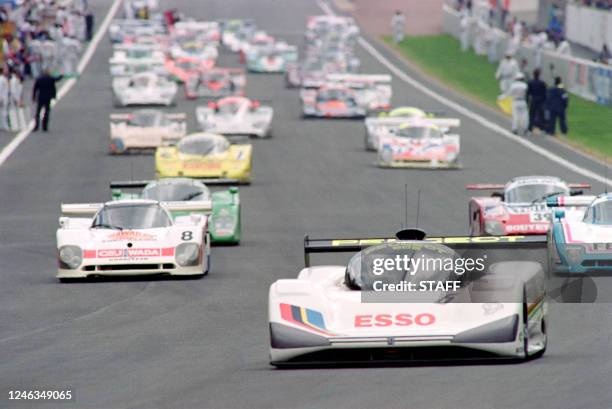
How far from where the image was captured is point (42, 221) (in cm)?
3291

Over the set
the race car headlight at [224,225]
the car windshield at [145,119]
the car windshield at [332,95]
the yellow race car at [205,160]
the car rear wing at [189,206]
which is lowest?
the car windshield at [332,95]

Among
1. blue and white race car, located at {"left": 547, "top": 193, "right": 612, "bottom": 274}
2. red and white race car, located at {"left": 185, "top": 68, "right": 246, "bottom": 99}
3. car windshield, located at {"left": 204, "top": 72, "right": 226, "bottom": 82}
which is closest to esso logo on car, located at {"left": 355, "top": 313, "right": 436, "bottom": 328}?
blue and white race car, located at {"left": 547, "top": 193, "right": 612, "bottom": 274}

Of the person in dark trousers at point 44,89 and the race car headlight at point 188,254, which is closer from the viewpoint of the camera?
the race car headlight at point 188,254

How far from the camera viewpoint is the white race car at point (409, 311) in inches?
576

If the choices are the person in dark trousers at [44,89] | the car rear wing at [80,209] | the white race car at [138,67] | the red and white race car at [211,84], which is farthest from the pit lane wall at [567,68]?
the car rear wing at [80,209]

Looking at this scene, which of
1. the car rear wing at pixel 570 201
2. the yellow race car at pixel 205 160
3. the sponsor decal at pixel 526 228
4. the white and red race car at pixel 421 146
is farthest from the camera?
the white and red race car at pixel 421 146

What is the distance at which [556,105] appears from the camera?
47.5 m

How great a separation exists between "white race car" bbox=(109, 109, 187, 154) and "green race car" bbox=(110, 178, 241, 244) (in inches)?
667

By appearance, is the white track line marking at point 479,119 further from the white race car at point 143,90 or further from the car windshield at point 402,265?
the car windshield at point 402,265

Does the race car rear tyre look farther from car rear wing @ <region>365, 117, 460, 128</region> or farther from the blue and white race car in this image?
car rear wing @ <region>365, 117, 460, 128</region>

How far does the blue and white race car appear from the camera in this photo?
22.6 m

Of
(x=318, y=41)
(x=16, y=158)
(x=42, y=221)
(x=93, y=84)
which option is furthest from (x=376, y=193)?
(x=318, y=41)

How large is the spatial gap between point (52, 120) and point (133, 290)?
3488 cm

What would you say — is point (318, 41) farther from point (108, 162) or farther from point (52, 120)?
point (108, 162)
